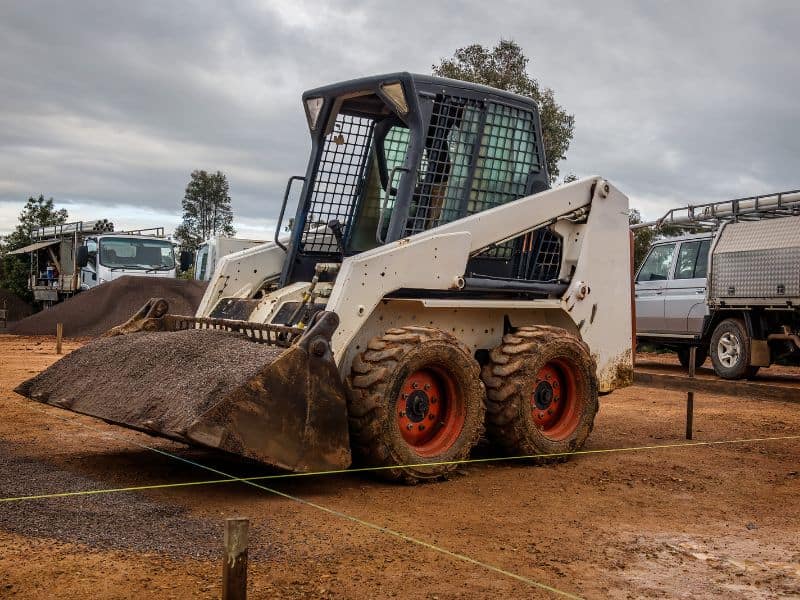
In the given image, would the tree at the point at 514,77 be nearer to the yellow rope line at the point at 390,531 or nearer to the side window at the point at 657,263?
the side window at the point at 657,263

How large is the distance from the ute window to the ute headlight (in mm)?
10153

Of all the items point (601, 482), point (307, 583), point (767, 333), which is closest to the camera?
point (307, 583)

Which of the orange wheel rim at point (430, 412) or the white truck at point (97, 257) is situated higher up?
the white truck at point (97, 257)

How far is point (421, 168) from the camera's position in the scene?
25.6ft

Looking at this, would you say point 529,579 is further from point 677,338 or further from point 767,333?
point 677,338

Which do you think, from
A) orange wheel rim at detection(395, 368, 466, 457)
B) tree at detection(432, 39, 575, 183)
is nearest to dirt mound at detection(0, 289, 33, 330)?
tree at detection(432, 39, 575, 183)

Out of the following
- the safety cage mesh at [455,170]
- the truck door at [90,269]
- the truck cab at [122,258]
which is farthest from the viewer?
the truck door at [90,269]

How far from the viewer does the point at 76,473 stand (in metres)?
6.68

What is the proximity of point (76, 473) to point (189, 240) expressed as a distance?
49477mm

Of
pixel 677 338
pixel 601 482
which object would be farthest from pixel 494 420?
pixel 677 338

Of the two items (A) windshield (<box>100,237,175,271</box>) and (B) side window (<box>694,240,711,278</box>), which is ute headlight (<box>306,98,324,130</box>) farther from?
(A) windshield (<box>100,237,175,271</box>)

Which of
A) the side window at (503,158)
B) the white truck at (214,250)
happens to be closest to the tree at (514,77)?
the white truck at (214,250)

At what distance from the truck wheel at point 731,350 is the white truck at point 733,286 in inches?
0.6

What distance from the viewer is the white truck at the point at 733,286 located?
1445cm
